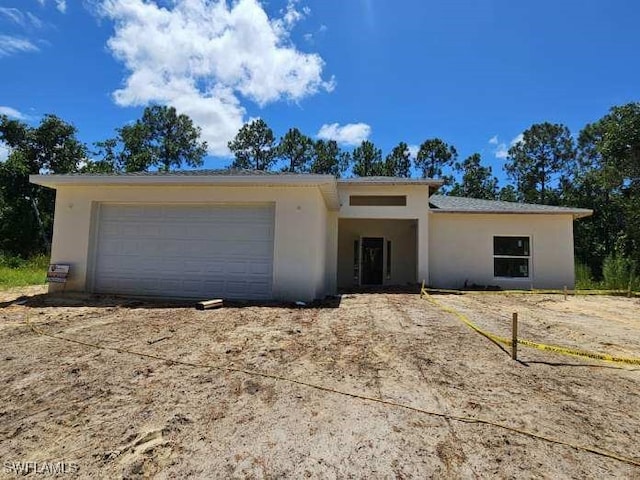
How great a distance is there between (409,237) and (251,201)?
8.92 meters

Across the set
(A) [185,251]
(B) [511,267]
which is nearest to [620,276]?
(B) [511,267]

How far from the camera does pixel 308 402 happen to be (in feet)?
10.8

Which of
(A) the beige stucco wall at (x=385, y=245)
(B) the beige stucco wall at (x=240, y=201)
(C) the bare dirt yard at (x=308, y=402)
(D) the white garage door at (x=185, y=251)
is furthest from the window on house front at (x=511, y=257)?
(D) the white garage door at (x=185, y=251)

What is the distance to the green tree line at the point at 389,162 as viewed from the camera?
58.1 ft

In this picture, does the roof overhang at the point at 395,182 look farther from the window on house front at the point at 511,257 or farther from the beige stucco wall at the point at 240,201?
the beige stucco wall at the point at 240,201

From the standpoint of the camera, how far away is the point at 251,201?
30.3 ft

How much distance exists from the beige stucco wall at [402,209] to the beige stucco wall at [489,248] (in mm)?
740

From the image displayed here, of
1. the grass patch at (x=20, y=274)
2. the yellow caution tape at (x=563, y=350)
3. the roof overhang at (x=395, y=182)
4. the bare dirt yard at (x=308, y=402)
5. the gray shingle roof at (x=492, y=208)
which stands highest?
the roof overhang at (x=395, y=182)

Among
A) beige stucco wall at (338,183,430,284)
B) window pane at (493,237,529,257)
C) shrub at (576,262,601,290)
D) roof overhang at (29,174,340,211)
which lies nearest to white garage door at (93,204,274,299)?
roof overhang at (29,174,340,211)

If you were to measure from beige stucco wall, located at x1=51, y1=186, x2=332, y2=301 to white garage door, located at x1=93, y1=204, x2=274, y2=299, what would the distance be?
0.24 metres

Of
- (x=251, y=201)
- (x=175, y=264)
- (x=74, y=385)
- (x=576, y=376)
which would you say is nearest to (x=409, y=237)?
(x=251, y=201)

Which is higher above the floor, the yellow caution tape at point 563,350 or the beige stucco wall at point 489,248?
the beige stucco wall at point 489,248

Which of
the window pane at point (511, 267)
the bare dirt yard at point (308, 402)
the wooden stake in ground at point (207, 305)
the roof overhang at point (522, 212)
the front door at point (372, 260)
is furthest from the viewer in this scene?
the front door at point (372, 260)

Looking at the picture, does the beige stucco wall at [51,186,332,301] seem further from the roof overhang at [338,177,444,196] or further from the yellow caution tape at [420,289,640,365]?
the roof overhang at [338,177,444,196]
